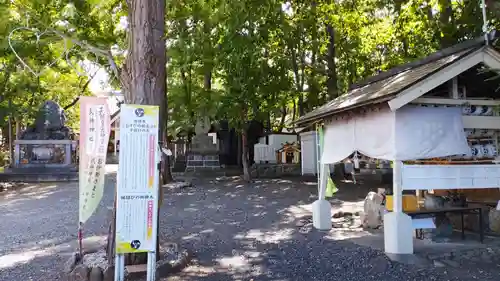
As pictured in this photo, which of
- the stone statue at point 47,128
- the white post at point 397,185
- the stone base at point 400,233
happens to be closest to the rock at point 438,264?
the stone base at point 400,233

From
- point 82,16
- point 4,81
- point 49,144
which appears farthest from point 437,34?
point 4,81

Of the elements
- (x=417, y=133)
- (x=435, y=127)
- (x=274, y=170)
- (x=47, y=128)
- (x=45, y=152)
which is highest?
(x=47, y=128)

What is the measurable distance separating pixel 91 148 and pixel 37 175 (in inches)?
719

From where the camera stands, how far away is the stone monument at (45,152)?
21.9m

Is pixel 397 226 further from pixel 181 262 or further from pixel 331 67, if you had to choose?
pixel 331 67

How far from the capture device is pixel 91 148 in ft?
20.3

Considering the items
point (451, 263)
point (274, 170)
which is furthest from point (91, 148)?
point (274, 170)

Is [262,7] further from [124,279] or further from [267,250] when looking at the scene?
[124,279]

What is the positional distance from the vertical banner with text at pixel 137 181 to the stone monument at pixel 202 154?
1861 centimetres

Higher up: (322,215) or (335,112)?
(335,112)

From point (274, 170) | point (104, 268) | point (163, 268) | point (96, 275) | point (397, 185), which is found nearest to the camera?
point (96, 275)

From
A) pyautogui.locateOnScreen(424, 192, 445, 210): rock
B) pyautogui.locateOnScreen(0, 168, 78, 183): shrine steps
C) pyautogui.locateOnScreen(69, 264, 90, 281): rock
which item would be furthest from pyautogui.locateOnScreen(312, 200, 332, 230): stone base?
pyautogui.locateOnScreen(0, 168, 78, 183): shrine steps

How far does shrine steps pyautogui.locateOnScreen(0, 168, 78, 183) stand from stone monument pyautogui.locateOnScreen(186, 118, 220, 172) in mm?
6839

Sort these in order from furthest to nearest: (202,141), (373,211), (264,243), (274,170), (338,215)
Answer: (202,141) → (274,170) → (338,215) → (373,211) → (264,243)
